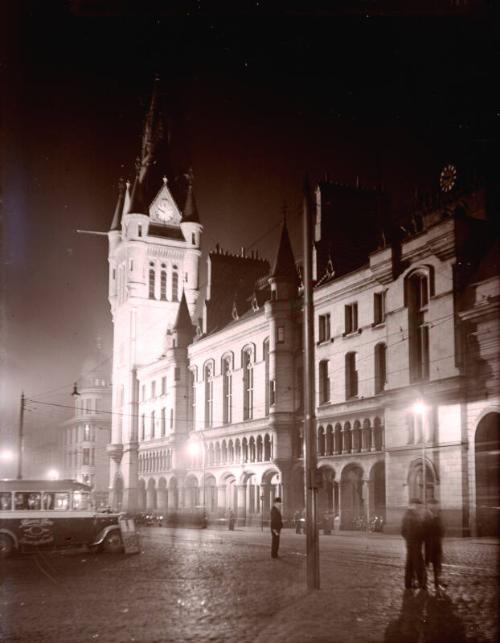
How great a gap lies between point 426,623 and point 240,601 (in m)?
3.96

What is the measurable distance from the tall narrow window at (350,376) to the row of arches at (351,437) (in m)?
1.76

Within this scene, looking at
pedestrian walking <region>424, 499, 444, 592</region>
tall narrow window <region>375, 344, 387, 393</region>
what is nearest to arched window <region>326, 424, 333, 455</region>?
tall narrow window <region>375, 344, 387, 393</region>

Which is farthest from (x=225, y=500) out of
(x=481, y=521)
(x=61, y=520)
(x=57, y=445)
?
(x=57, y=445)

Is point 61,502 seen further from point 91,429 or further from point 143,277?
point 91,429

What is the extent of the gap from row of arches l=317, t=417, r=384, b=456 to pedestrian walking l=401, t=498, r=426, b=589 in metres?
26.8

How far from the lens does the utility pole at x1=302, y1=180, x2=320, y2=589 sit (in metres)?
15.2

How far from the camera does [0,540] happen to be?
26.4 metres

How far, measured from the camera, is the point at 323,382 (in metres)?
48.8

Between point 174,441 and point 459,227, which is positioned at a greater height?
point 459,227

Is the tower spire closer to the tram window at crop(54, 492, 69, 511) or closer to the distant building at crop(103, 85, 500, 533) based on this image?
the distant building at crop(103, 85, 500, 533)

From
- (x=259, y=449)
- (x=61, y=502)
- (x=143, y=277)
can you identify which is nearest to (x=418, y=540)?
(x=61, y=502)

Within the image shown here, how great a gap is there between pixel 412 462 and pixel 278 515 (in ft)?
51.1

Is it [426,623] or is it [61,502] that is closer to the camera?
[426,623]

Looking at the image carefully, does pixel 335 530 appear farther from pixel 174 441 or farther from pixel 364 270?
pixel 174 441
